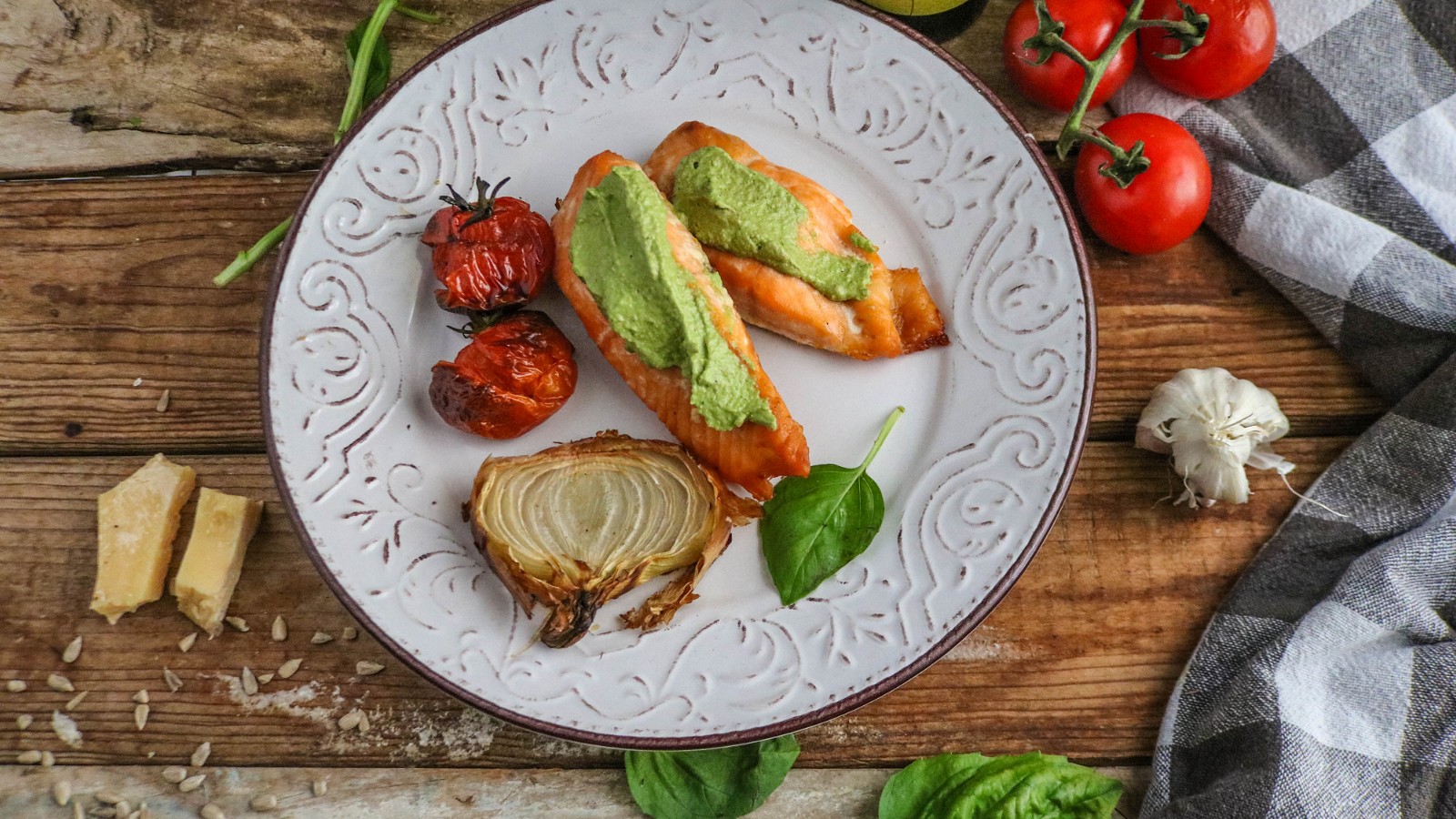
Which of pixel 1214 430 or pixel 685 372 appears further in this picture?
pixel 1214 430

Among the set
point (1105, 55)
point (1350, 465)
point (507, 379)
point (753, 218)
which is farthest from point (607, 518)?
point (1350, 465)

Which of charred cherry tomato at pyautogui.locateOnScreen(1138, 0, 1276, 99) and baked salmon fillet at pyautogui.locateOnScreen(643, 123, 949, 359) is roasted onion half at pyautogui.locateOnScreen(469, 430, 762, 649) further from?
charred cherry tomato at pyautogui.locateOnScreen(1138, 0, 1276, 99)

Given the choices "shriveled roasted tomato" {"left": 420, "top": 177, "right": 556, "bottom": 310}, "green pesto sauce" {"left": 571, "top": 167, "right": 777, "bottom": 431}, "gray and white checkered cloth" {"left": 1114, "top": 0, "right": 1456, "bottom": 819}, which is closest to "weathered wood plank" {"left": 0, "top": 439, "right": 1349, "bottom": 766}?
"gray and white checkered cloth" {"left": 1114, "top": 0, "right": 1456, "bottom": 819}

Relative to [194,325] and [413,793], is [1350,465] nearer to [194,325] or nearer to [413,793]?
[413,793]

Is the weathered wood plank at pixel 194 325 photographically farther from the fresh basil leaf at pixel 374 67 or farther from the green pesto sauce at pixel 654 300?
the green pesto sauce at pixel 654 300

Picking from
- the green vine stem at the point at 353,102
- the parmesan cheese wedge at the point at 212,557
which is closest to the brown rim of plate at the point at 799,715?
the green vine stem at the point at 353,102

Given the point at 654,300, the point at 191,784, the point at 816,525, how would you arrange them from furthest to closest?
1. the point at 191,784
2. the point at 816,525
3. the point at 654,300
